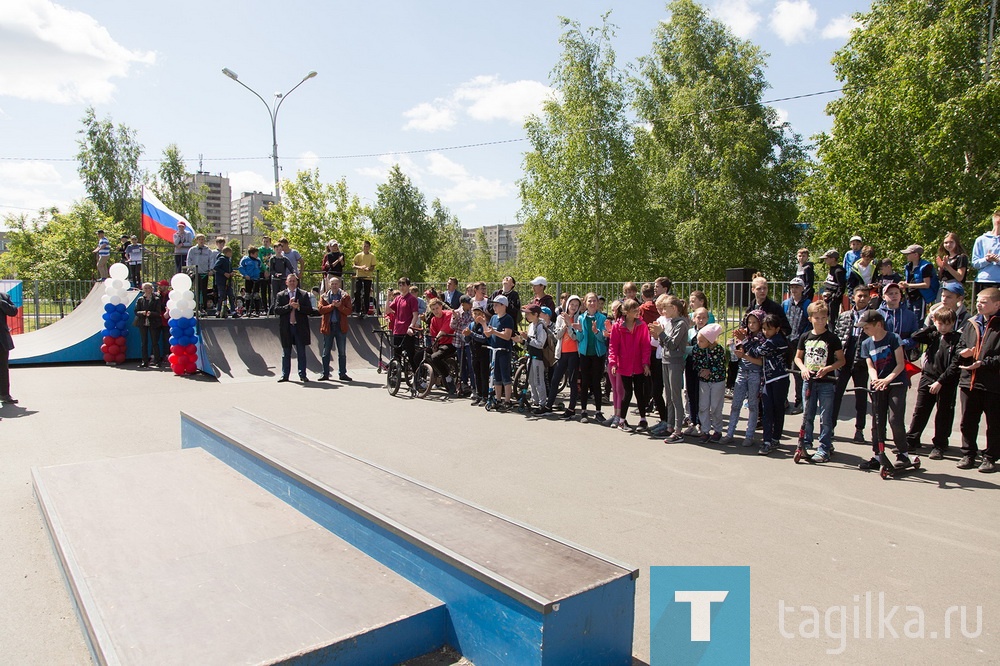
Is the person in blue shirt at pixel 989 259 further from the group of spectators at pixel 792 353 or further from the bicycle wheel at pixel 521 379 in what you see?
the bicycle wheel at pixel 521 379

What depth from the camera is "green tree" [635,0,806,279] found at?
33875 millimetres

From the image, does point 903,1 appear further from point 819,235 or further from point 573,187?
point 573,187

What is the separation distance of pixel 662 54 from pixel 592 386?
108ft

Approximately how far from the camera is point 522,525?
3.67m

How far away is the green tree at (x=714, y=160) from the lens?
3388 centimetres

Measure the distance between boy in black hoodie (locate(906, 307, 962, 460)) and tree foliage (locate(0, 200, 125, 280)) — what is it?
50692 mm

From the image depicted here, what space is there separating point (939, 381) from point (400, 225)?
55891 mm

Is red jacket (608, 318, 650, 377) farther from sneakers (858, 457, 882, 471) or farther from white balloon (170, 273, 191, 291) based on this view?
white balloon (170, 273, 191, 291)

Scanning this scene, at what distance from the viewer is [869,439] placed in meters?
7.80

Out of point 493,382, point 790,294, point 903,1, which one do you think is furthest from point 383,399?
point 903,1

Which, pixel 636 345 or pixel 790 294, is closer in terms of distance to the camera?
pixel 636 345

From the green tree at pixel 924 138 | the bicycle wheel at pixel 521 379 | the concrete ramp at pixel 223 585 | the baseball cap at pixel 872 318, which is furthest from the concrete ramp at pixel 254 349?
the green tree at pixel 924 138

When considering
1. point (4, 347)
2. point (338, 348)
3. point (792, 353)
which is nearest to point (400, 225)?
point (338, 348)

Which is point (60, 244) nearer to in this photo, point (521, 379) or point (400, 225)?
point (400, 225)
